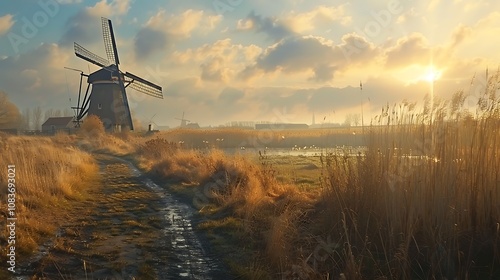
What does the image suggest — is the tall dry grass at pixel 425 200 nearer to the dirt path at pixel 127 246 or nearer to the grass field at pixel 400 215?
the grass field at pixel 400 215

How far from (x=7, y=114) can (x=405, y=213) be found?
296ft

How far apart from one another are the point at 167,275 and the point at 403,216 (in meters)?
3.61

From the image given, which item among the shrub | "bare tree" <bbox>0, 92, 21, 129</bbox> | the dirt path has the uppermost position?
"bare tree" <bbox>0, 92, 21, 129</bbox>

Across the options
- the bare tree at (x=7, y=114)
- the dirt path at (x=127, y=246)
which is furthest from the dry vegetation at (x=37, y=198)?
the bare tree at (x=7, y=114)

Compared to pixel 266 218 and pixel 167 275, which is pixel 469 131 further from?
pixel 167 275

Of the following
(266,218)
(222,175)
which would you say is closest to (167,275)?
(266,218)

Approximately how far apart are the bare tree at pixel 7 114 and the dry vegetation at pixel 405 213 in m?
85.2

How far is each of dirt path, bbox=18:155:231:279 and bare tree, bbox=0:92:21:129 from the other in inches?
3118

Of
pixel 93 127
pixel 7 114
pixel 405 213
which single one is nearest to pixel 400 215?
pixel 405 213

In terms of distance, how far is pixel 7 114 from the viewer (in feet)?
265

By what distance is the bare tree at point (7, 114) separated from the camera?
79.3m

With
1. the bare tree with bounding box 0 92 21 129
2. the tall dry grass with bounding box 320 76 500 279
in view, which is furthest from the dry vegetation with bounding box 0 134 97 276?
the bare tree with bounding box 0 92 21 129

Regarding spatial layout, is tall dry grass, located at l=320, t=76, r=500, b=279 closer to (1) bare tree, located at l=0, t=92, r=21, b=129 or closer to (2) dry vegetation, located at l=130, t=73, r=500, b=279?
(2) dry vegetation, located at l=130, t=73, r=500, b=279

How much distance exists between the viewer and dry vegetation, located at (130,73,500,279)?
5.29 m
